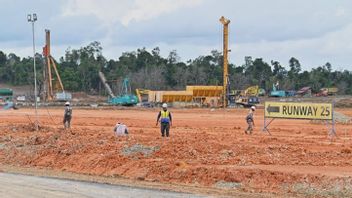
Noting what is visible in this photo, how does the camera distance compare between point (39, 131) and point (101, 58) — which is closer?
point (39, 131)

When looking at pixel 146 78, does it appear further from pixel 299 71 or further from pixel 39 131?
pixel 39 131

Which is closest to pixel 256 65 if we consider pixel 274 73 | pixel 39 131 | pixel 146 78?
pixel 274 73

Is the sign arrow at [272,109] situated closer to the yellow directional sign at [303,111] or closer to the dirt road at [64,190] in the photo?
the yellow directional sign at [303,111]

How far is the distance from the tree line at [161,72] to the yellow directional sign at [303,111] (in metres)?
94.2

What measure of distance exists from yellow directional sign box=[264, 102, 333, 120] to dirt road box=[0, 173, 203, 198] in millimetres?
13885

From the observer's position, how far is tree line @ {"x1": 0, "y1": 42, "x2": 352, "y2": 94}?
461 feet

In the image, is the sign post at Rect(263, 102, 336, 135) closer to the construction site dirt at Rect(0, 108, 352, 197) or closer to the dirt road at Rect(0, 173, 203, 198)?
the construction site dirt at Rect(0, 108, 352, 197)

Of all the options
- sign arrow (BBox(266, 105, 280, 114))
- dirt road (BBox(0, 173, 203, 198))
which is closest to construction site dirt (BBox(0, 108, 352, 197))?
sign arrow (BBox(266, 105, 280, 114))

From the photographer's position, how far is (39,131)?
3712 cm

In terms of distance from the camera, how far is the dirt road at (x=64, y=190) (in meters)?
18.8

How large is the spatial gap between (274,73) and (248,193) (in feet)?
483

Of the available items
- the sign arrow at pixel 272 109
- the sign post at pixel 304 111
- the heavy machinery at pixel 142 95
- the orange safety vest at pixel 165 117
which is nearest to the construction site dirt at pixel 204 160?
the orange safety vest at pixel 165 117

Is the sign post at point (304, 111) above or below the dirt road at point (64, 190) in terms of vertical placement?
above

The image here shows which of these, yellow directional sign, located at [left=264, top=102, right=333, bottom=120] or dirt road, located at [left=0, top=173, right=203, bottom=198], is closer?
Result: dirt road, located at [left=0, top=173, right=203, bottom=198]
